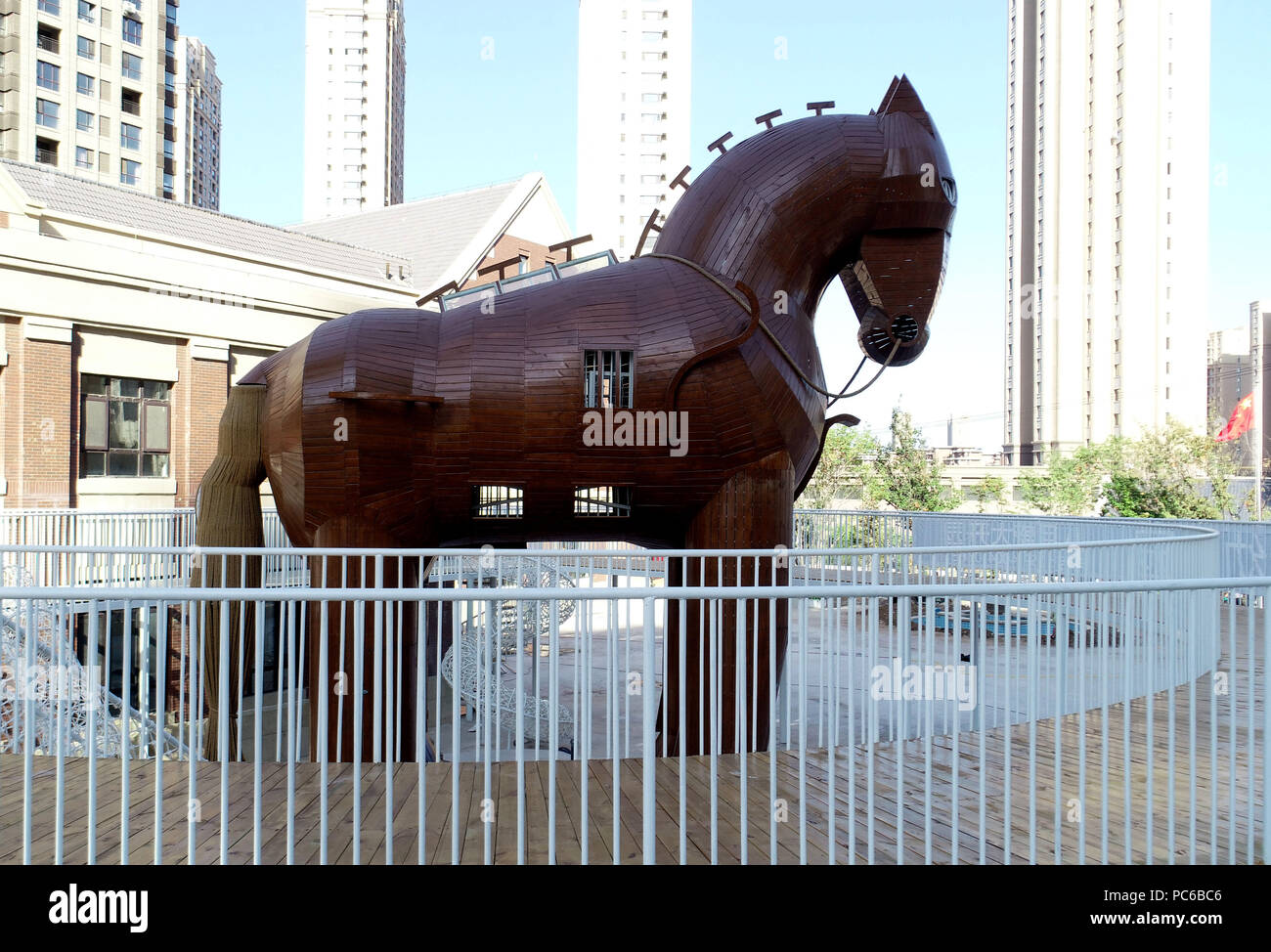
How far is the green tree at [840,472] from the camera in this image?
99.1ft

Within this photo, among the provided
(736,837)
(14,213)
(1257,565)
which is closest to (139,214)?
(14,213)

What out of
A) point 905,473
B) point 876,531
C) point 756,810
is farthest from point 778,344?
point 905,473

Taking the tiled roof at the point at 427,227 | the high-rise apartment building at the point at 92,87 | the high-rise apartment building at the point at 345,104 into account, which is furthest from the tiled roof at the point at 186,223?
the high-rise apartment building at the point at 345,104

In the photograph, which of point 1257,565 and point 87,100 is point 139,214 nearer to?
point 1257,565

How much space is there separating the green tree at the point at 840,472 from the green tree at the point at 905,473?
0.82 m

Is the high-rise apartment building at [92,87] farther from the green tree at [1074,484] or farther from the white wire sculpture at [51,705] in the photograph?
the green tree at [1074,484]

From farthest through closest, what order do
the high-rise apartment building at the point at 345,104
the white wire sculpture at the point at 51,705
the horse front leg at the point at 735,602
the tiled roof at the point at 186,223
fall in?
the high-rise apartment building at the point at 345,104 < the tiled roof at the point at 186,223 < the horse front leg at the point at 735,602 < the white wire sculpture at the point at 51,705

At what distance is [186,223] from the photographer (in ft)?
70.5

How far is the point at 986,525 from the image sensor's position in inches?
490

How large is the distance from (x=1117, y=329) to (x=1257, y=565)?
46103mm

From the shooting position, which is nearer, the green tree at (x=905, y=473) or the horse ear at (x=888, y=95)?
the horse ear at (x=888, y=95)

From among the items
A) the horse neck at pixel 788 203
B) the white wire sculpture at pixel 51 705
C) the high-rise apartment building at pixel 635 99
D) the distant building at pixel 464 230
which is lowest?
the white wire sculpture at pixel 51 705

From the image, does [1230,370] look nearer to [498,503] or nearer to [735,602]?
[735,602]

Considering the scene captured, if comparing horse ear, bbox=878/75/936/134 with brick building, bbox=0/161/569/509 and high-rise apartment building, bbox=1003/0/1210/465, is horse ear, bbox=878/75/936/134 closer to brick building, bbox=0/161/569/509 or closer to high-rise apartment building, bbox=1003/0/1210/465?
brick building, bbox=0/161/569/509
